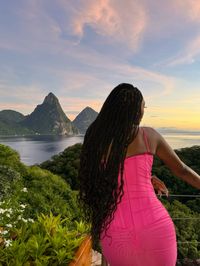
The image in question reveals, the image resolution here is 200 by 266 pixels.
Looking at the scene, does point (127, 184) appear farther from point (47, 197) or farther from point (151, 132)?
point (47, 197)

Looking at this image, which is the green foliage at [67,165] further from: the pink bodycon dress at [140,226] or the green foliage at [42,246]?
the pink bodycon dress at [140,226]

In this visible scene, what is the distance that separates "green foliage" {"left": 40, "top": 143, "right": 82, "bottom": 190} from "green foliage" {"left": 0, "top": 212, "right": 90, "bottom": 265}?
15.3 m

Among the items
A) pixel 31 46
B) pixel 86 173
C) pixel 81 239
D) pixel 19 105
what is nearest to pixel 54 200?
pixel 81 239

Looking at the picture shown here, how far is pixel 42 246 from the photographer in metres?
3.94

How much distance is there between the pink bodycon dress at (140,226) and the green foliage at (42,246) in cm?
201

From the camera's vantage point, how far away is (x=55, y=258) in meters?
3.95

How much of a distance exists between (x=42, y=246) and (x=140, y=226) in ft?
7.54

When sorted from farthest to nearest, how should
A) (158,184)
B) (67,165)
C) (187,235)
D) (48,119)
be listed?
(48,119), (67,165), (187,235), (158,184)

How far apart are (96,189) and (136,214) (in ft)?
0.73

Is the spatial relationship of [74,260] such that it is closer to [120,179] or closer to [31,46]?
[120,179]

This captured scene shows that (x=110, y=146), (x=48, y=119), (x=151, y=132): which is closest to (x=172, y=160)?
(x=151, y=132)

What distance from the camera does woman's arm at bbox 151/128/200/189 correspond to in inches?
76.1

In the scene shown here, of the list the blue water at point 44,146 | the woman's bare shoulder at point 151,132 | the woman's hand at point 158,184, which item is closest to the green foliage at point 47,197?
the woman's hand at point 158,184

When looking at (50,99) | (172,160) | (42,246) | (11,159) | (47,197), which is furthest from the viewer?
(50,99)
